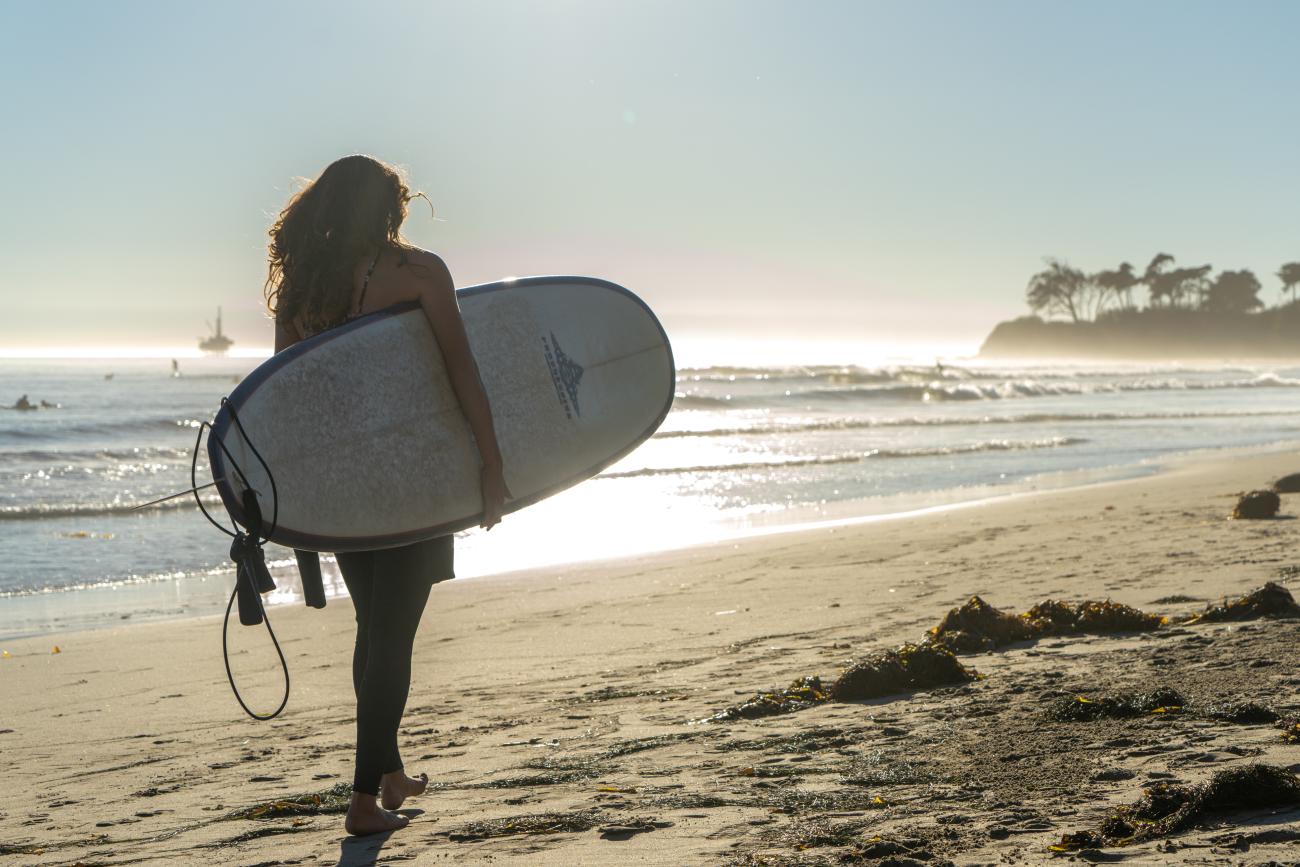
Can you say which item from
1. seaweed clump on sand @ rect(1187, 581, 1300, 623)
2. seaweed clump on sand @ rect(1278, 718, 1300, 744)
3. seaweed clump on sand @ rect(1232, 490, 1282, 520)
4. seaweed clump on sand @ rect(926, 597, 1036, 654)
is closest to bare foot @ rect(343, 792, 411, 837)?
seaweed clump on sand @ rect(1278, 718, 1300, 744)

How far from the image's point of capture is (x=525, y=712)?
3.92 m

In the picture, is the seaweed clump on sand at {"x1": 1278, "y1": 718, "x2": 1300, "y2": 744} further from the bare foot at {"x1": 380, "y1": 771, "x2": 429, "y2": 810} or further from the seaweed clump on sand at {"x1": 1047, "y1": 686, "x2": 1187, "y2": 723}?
the bare foot at {"x1": 380, "y1": 771, "x2": 429, "y2": 810}

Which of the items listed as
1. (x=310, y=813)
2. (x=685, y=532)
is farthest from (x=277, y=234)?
(x=685, y=532)

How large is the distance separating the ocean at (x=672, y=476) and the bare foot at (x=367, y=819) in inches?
185

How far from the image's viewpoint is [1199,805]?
2.17 meters

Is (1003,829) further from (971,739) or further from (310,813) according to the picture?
(310,813)

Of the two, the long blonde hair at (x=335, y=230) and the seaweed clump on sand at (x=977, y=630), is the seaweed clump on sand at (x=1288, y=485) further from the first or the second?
the long blonde hair at (x=335, y=230)

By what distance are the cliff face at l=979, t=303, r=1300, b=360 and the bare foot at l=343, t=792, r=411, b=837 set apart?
111m

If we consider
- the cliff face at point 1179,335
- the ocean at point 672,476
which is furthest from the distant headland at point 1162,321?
the ocean at point 672,476

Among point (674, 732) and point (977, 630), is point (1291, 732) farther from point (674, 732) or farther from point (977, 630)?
point (977, 630)

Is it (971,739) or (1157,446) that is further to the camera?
(1157,446)

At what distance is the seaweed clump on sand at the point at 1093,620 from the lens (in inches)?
172

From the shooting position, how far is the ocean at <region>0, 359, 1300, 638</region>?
8.41m

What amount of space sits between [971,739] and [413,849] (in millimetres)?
1504
